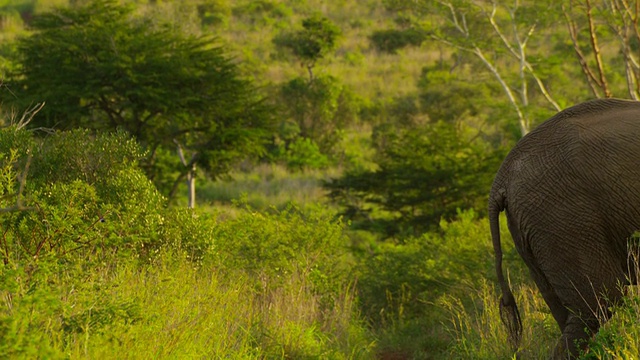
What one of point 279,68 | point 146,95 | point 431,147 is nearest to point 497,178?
point 431,147

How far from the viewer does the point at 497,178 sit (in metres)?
5.66

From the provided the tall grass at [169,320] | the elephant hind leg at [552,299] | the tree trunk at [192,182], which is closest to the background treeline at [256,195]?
the tall grass at [169,320]

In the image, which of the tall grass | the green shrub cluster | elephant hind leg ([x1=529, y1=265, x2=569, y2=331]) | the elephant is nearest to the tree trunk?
the green shrub cluster

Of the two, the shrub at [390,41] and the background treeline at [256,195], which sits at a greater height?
the background treeline at [256,195]

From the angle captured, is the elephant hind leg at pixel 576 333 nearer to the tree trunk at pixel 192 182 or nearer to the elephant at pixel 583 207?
the elephant at pixel 583 207

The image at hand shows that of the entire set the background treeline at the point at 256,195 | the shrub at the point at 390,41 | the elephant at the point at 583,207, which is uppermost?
the elephant at the point at 583,207

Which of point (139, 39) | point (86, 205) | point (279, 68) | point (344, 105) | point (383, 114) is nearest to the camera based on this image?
point (86, 205)

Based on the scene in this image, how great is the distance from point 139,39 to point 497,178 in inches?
541

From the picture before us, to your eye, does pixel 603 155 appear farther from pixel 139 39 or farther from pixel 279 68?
pixel 279 68

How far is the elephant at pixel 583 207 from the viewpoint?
5062 mm

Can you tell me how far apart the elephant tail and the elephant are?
0.22 meters

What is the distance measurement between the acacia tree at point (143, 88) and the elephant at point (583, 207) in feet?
41.0

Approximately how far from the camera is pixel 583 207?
512cm

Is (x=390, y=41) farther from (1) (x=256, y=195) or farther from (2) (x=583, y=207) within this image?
(2) (x=583, y=207)
